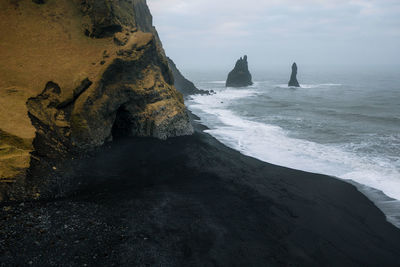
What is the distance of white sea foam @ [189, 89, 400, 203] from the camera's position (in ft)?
51.4

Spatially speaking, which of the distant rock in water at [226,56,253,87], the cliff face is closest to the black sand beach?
the cliff face

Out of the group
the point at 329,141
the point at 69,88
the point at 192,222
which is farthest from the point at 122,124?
the point at 329,141

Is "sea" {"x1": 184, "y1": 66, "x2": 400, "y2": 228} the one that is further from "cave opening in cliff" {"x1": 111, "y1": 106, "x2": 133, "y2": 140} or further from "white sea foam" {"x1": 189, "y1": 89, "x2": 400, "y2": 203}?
"cave opening in cliff" {"x1": 111, "y1": 106, "x2": 133, "y2": 140}

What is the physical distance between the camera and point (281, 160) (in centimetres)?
1830

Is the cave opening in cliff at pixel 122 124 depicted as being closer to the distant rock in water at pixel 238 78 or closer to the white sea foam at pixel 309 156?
the white sea foam at pixel 309 156

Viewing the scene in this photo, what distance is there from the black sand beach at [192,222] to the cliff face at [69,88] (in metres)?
1.62

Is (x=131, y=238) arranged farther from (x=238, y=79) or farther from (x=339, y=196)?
(x=238, y=79)

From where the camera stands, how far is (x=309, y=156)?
19.5 m

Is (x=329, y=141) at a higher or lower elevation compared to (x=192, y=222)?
higher

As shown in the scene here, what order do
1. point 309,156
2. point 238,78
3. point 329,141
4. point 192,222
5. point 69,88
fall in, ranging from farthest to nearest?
point 238,78
point 329,141
point 309,156
point 69,88
point 192,222

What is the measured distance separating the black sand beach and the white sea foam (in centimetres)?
224

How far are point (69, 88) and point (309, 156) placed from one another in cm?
1720

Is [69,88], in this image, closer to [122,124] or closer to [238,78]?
[122,124]

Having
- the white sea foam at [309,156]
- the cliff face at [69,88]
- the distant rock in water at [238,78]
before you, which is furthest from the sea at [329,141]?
the distant rock in water at [238,78]
